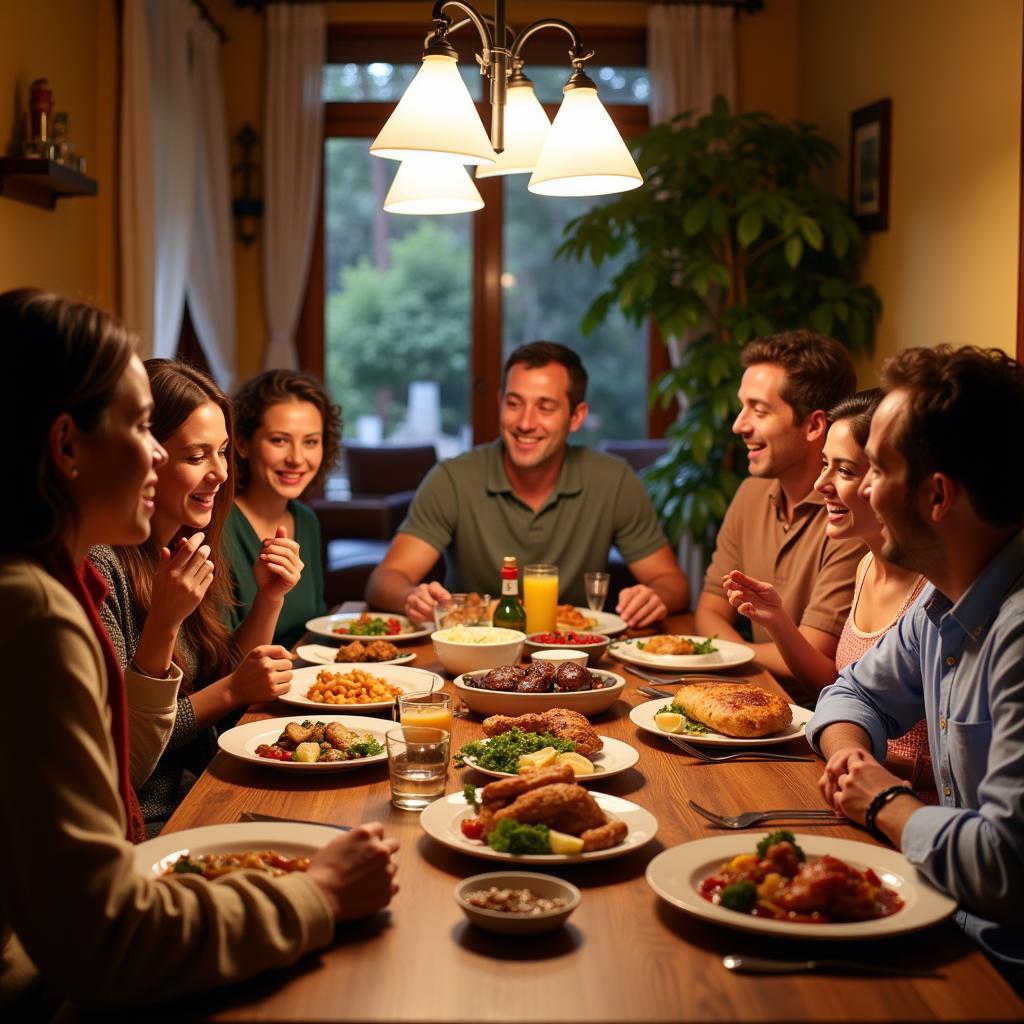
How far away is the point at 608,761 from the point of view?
170cm

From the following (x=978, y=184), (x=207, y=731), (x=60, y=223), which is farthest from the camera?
(x=60, y=223)

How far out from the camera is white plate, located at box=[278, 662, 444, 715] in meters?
2.02

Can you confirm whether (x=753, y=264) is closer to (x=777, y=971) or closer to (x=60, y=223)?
(x=60, y=223)

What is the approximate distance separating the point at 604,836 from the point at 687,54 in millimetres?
5795

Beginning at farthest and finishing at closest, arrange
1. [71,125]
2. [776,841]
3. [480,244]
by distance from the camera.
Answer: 1. [480,244]
2. [71,125]
3. [776,841]

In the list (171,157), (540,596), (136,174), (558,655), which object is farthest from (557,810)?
(171,157)

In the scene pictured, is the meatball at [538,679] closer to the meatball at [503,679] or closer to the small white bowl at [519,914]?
the meatball at [503,679]

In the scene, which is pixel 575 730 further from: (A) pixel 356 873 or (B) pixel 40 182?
(B) pixel 40 182

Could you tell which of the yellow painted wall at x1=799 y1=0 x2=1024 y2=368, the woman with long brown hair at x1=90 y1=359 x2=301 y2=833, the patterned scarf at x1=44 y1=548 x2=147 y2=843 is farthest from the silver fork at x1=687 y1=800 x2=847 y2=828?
the yellow painted wall at x1=799 y1=0 x2=1024 y2=368

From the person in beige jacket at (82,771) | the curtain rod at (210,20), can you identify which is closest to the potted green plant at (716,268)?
the curtain rod at (210,20)

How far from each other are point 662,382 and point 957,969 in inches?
153

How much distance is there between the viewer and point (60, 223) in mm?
4566

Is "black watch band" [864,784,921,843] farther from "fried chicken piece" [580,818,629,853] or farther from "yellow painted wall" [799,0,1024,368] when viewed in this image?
"yellow painted wall" [799,0,1024,368]

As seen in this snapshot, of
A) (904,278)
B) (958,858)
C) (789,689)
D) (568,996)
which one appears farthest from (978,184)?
(568,996)
